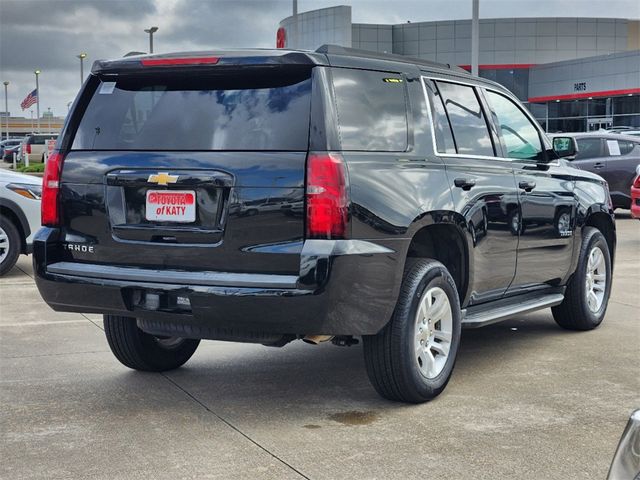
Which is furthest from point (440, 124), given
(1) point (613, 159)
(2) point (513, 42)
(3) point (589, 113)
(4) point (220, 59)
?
(2) point (513, 42)

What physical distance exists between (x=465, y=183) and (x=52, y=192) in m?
2.36

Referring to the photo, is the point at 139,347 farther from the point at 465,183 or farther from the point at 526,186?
the point at 526,186

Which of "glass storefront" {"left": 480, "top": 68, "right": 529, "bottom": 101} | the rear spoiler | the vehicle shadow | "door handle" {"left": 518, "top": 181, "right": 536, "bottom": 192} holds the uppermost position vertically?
"glass storefront" {"left": 480, "top": 68, "right": 529, "bottom": 101}

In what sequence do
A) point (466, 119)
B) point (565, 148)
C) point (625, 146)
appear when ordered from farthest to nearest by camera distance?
point (625, 146) → point (565, 148) → point (466, 119)

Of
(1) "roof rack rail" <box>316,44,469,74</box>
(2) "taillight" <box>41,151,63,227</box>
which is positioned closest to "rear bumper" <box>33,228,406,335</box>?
(2) "taillight" <box>41,151,63,227</box>

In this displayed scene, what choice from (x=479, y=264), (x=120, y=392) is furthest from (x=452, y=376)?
(x=120, y=392)

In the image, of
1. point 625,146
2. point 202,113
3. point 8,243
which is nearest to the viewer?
point 202,113

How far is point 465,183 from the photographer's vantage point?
5711 millimetres

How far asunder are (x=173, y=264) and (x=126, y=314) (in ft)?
1.40

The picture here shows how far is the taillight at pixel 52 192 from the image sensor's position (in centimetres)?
536

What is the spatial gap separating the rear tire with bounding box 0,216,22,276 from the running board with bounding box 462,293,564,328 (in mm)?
6214

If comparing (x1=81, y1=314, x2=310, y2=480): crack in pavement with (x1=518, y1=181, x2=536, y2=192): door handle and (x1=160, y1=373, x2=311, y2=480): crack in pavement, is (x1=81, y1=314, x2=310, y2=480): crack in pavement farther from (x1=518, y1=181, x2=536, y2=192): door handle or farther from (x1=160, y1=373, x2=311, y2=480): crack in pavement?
(x1=518, y1=181, x2=536, y2=192): door handle

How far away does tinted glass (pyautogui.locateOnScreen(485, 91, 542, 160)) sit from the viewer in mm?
6625

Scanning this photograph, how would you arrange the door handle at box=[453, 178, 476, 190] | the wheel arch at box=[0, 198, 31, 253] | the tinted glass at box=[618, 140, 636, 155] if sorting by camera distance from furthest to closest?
the tinted glass at box=[618, 140, 636, 155], the wheel arch at box=[0, 198, 31, 253], the door handle at box=[453, 178, 476, 190]
